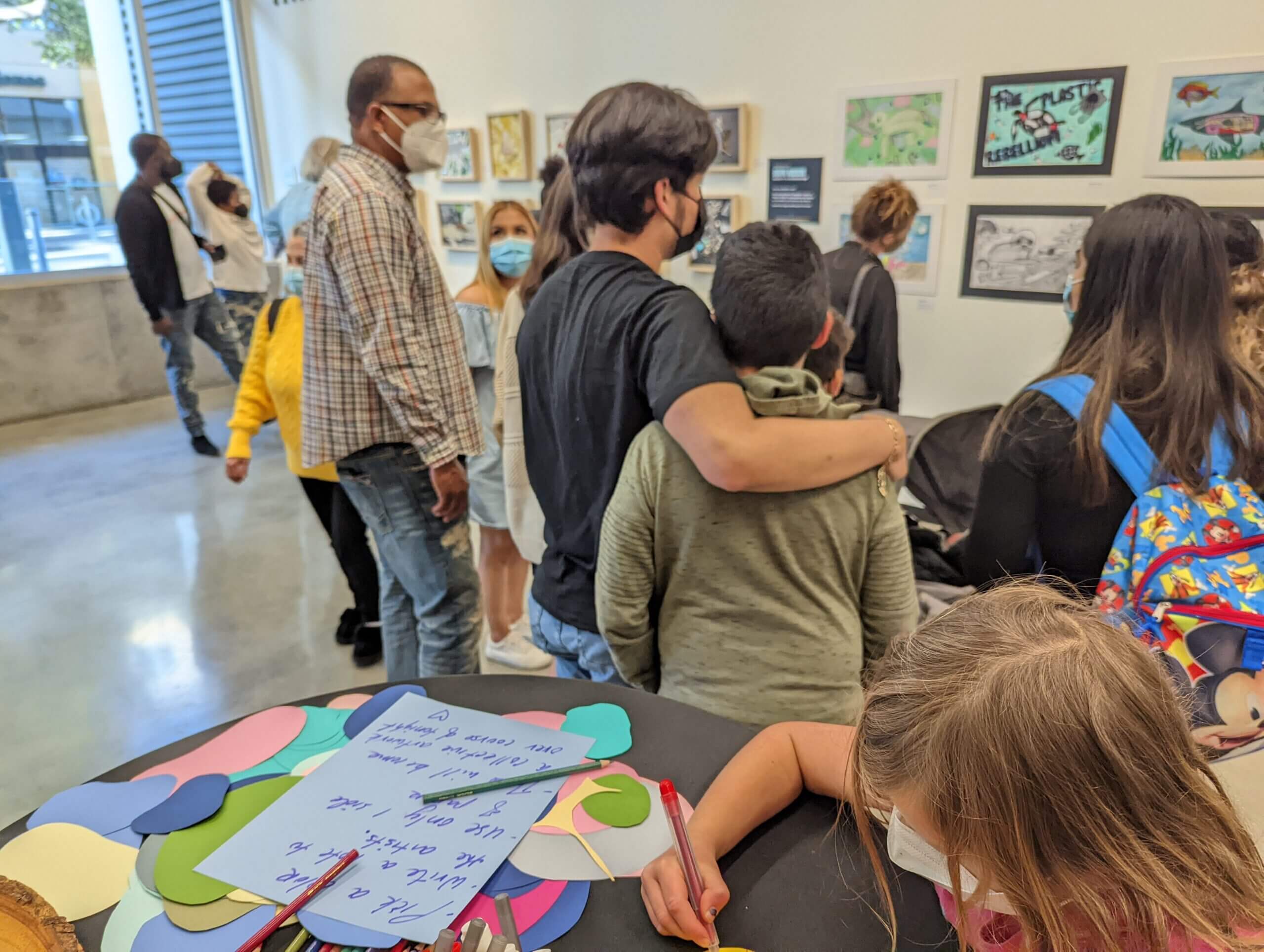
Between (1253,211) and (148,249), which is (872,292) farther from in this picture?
(148,249)

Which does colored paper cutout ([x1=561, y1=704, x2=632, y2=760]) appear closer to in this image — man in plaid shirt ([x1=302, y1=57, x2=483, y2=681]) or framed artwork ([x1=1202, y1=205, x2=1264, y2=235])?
man in plaid shirt ([x1=302, y1=57, x2=483, y2=681])

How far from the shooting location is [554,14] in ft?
15.2

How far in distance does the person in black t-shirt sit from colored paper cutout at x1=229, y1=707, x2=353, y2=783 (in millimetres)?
447

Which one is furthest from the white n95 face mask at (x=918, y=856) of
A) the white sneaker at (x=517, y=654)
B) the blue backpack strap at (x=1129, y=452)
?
the white sneaker at (x=517, y=654)

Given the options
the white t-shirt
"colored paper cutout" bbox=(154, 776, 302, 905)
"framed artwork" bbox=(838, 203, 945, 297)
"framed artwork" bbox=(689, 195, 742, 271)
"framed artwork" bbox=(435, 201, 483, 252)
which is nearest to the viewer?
"colored paper cutout" bbox=(154, 776, 302, 905)

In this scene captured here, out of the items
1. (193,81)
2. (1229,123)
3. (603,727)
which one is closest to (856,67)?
(1229,123)

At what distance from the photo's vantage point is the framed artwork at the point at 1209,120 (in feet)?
9.38

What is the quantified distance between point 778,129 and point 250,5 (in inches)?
186

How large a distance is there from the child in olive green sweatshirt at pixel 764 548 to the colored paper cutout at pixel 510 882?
47 centimetres

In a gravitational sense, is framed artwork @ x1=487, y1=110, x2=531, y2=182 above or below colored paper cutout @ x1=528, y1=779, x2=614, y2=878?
above

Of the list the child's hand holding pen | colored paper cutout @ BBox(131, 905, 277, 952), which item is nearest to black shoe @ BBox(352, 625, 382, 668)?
colored paper cutout @ BBox(131, 905, 277, 952)

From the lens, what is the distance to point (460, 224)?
5.56 m

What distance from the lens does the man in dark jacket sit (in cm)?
463

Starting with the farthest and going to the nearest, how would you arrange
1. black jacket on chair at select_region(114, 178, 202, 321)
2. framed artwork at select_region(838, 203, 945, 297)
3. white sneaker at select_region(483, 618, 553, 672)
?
black jacket on chair at select_region(114, 178, 202, 321) < framed artwork at select_region(838, 203, 945, 297) < white sneaker at select_region(483, 618, 553, 672)
